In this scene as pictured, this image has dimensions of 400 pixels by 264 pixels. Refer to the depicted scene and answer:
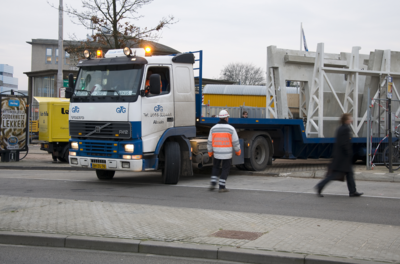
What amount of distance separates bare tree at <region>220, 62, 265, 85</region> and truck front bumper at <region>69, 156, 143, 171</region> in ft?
222

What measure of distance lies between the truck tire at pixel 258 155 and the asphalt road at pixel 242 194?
25.5 inches

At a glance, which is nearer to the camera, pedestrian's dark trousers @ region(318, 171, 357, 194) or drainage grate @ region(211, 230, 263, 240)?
drainage grate @ region(211, 230, 263, 240)

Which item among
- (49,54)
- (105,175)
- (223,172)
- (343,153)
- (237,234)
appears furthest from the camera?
(49,54)

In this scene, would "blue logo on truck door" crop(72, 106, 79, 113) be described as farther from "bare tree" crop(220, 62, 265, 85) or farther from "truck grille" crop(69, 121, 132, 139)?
"bare tree" crop(220, 62, 265, 85)

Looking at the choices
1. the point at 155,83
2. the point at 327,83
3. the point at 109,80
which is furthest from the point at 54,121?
the point at 327,83

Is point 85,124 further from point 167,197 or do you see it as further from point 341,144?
point 341,144

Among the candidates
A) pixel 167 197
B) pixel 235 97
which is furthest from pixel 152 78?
pixel 235 97

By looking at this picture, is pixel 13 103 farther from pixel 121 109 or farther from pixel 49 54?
pixel 49 54

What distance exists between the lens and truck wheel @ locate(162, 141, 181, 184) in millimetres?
10898

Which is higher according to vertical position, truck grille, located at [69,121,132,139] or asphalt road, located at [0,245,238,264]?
truck grille, located at [69,121,132,139]

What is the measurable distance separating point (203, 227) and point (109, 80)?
5.52 metres

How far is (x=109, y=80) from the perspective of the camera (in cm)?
1066

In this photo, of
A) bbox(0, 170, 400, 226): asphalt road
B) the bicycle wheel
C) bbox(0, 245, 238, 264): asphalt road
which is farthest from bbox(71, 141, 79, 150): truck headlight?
the bicycle wheel

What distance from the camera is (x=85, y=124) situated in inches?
420
